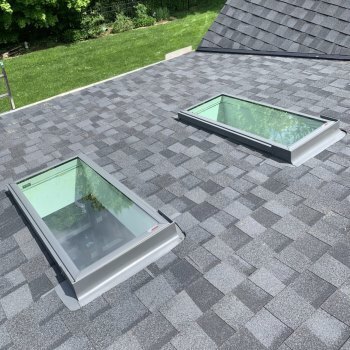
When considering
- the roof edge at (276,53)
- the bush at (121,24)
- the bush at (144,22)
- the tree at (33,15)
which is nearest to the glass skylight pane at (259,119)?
the roof edge at (276,53)

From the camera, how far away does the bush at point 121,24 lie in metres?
26.0

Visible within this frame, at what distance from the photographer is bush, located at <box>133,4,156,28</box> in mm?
26622

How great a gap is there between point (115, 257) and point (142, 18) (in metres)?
25.6

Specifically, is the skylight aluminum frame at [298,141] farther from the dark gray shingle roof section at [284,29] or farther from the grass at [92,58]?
the grass at [92,58]

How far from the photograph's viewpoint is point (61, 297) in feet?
13.5

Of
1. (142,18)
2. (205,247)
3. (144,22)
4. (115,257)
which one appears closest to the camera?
(115,257)

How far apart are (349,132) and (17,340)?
5790mm

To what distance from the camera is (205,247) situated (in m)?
4.55

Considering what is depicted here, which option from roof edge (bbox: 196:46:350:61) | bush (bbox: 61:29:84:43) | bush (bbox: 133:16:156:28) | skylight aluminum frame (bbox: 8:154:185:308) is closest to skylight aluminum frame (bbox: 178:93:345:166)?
skylight aluminum frame (bbox: 8:154:185:308)

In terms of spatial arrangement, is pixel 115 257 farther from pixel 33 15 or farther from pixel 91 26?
pixel 91 26

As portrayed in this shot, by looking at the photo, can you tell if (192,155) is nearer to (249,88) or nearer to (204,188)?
(204,188)

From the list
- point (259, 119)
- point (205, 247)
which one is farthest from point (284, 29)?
point (205, 247)

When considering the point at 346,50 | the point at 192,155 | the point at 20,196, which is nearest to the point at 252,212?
the point at 192,155

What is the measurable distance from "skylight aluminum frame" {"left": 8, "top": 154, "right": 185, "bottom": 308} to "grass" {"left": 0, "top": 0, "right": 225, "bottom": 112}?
13065 mm
